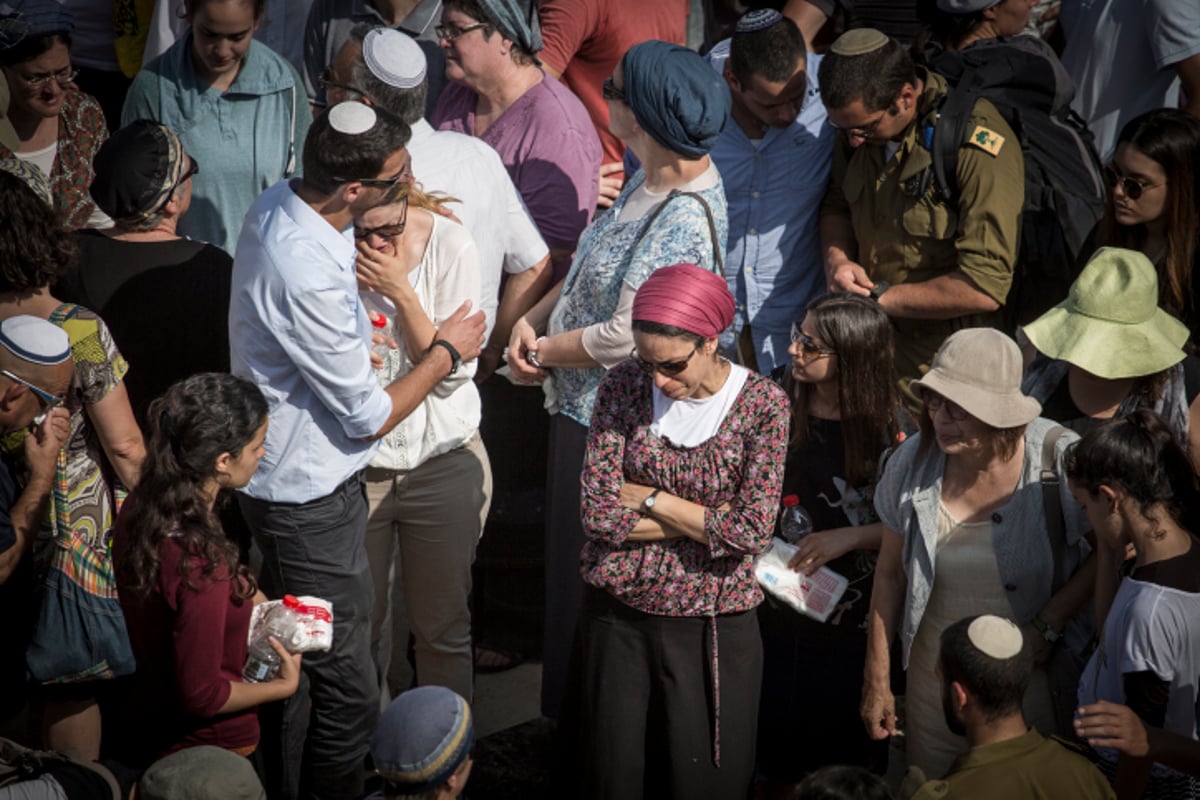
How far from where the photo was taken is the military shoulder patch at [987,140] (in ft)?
14.0

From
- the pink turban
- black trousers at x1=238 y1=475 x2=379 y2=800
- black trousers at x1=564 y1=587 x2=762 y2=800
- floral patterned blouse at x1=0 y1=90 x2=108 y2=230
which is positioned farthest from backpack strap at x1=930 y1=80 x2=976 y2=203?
floral patterned blouse at x1=0 y1=90 x2=108 y2=230

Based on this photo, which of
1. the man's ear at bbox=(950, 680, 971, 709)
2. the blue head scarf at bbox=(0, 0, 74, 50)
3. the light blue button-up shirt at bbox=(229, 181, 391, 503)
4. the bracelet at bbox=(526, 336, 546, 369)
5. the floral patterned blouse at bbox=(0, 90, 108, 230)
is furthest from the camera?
the floral patterned blouse at bbox=(0, 90, 108, 230)

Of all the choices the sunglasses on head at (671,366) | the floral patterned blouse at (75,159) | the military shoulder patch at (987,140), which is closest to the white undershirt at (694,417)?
the sunglasses on head at (671,366)

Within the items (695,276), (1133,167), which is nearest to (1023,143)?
(1133,167)

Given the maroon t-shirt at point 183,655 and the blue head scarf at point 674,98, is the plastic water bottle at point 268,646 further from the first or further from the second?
the blue head scarf at point 674,98

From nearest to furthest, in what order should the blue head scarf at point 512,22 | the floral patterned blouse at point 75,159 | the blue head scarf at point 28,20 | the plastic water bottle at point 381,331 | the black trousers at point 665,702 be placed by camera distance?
1. the black trousers at point 665,702
2. the plastic water bottle at point 381,331
3. the blue head scarf at point 512,22
4. the blue head scarf at point 28,20
5. the floral patterned blouse at point 75,159

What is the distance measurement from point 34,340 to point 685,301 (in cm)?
175

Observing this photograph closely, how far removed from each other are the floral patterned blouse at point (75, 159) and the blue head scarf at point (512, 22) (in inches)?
69.2

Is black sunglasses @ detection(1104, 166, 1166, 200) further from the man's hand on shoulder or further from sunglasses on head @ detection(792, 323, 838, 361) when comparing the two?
sunglasses on head @ detection(792, 323, 838, 361)

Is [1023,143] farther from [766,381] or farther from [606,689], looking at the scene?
[606,689]

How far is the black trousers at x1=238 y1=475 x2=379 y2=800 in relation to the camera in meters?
3.74

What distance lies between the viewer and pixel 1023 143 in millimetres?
4508

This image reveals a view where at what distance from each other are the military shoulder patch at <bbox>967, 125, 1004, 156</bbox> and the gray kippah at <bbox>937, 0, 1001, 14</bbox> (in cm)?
71

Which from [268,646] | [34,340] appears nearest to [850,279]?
[268,646]
